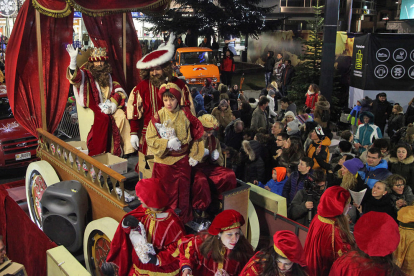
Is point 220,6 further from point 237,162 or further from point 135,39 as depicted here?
point 237,162

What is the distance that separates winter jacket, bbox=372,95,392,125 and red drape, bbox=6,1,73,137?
23.1ft

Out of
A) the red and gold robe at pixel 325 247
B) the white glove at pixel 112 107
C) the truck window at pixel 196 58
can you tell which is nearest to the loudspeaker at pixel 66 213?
the white glove at pixel 112 107

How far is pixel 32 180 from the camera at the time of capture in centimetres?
643

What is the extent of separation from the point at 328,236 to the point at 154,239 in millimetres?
1570

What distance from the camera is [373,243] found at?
2.95 m

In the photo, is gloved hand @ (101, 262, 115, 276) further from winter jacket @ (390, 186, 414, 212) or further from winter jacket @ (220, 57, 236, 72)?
winter jacket @ (220, 57, 236, 72)

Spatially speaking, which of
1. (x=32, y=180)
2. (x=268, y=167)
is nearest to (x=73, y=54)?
(x=32, y=180)

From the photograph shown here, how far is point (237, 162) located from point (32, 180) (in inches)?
127

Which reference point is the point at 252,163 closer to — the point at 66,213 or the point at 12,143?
the point at 66,213

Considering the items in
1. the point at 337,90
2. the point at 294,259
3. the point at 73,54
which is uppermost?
the point at 73,54

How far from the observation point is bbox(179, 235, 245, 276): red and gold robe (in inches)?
132

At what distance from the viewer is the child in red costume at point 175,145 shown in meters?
4.34

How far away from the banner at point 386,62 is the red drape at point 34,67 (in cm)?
816

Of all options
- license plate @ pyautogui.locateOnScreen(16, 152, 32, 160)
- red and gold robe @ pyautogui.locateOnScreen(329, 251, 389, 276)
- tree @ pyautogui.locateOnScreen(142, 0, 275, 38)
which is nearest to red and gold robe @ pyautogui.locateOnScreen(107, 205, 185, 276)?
red and gold robe @ pyautogui.locateOnScreen(329, 251, 389, 276)
